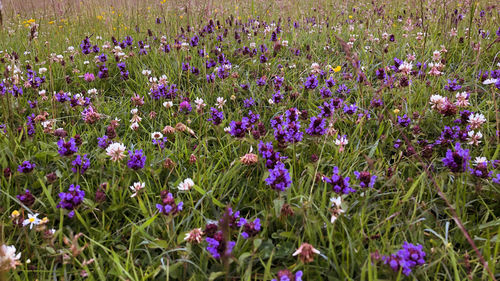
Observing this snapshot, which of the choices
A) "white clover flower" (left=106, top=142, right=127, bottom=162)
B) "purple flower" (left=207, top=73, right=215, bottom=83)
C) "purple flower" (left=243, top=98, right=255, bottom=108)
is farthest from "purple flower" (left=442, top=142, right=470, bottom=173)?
"purple flower" (left=207, top=73, right=215, bottom=83)

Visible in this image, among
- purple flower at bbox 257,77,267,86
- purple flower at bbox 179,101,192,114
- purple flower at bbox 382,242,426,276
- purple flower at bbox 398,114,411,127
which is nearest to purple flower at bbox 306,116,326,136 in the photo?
purple flower at bbox 398,114,411,127

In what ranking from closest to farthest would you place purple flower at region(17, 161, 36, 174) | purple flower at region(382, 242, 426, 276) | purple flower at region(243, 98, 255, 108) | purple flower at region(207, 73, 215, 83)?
1. purple flower at region(382, 242, 426, 276)
2. purple flower at region(17, 161, 36, 174)
3. purple flower at region(243, 98, 255, 108)
4. purple flower at region(207, 73, 215, 83)

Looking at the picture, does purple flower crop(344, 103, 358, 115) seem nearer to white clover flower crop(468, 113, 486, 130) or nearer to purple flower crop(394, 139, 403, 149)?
purple flower crop(394, 139, 403, 149)

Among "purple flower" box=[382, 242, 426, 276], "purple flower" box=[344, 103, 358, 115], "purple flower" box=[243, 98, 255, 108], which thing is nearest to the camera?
"purple flower" box=[382, 242, 426, 276]

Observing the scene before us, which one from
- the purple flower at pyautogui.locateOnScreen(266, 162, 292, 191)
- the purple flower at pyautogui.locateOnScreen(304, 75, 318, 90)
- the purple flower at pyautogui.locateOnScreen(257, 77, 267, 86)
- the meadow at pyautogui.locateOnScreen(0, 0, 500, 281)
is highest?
the purple flower at pyautogui.locateOnScreen(304, 75, 318, 90)

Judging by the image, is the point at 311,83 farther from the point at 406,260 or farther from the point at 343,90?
the point at 406,260

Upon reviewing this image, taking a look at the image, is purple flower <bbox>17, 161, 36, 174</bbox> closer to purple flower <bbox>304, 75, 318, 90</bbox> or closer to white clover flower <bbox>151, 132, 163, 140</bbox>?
white clover flower <bbox>151, 132, 163, 140</bbox>

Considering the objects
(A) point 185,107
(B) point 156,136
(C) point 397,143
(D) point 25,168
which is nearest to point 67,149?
(D) point 25,168

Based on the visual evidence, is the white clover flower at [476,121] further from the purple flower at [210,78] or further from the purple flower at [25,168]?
the purple flower at [25,168]

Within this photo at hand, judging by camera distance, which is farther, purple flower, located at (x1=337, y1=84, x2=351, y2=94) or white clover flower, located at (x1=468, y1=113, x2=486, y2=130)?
purple flower, located at (x1=337, y1=84, x2=351, y2=94)

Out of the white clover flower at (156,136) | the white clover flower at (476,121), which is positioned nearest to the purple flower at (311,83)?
the white clover flower at (476,121)

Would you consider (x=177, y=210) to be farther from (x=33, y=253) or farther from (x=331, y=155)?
(x=331, y=155)

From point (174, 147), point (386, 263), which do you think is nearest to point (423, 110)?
point (386, 263)

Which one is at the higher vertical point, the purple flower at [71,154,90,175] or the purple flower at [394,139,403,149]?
the purple flower at [394,139,403,149]
